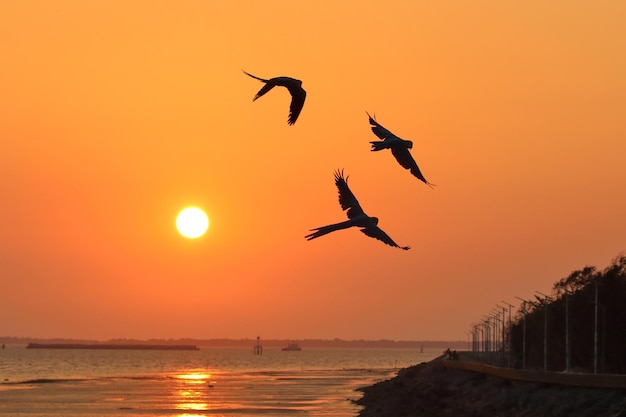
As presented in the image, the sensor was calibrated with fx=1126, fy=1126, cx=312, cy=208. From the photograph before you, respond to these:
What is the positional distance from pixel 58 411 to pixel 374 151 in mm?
53357

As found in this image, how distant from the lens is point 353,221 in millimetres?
20531

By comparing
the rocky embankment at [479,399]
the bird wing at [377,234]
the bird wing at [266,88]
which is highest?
the bird wing at [266,88]

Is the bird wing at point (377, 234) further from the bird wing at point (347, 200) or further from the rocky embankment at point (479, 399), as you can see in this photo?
the rocky embankment at point (479, 399)

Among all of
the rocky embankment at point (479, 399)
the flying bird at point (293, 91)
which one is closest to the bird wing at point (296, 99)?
the flying bird at point (293, 91)

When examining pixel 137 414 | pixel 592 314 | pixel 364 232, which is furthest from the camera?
pixel 592 314

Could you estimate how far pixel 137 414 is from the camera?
67.0 m

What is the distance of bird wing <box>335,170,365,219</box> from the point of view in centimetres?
2147

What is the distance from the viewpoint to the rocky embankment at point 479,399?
42250 mm

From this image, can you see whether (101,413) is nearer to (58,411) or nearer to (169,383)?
(58,411)

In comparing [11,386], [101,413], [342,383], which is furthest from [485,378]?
[11,386]

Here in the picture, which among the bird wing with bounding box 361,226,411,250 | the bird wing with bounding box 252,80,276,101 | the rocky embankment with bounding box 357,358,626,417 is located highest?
the bird wing with bounding box 252,80,276,101

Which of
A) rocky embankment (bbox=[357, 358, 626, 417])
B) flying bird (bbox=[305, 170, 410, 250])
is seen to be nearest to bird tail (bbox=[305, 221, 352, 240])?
flying bird (bbox=[305, 170, 410, 250])

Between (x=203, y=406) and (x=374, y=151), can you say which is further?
(x=203, y=406)

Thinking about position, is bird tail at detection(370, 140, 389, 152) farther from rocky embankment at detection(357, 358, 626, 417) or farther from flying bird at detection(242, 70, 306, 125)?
rocky embankment at detection(357, 358, 626, 417)
